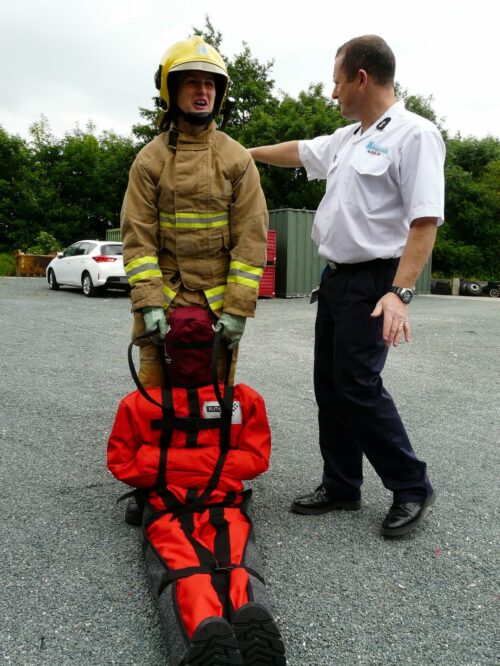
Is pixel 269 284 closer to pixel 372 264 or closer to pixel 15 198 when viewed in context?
pixel 372 264

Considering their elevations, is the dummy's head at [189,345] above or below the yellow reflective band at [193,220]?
below

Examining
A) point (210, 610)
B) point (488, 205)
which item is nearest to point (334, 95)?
point (210, 610)

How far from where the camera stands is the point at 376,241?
102 inches

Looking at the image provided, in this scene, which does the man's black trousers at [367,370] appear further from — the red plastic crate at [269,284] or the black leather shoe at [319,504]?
the red plastic crate at [269,284]

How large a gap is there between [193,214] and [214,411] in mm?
896

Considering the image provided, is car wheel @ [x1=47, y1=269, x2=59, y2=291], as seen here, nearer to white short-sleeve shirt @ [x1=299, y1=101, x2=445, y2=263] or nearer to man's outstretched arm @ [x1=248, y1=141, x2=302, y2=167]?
man's outstretched arm @ [x1=248, y1=141, x2=302, y2=167]

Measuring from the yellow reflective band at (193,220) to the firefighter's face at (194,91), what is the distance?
1.51ft

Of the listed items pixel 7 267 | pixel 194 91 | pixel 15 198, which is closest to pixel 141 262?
pixel 194 91

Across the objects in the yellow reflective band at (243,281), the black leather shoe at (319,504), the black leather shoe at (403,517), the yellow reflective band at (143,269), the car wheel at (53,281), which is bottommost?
the car wheel at (53,281)

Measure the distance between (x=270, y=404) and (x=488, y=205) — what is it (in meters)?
30.1

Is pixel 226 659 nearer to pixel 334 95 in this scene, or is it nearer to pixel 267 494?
pixel 267 494

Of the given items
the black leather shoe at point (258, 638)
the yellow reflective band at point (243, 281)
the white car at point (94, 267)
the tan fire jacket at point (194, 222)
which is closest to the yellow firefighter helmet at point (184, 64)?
the tan fire jacket at point (194, 222)

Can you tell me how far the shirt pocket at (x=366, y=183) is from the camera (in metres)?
2.55

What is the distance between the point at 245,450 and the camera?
2.66m
